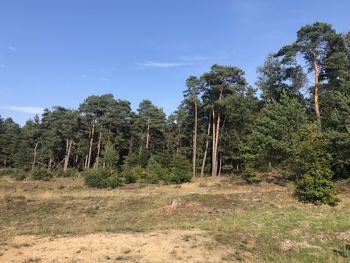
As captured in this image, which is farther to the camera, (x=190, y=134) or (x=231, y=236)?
(x=190, y=134)

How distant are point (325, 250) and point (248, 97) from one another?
41978mm

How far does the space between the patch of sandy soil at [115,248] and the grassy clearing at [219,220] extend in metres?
0.47

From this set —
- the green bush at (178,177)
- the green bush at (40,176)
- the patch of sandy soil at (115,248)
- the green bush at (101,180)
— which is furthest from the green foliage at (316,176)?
the green bush at (40,176)

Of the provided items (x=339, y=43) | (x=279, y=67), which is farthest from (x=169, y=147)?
(x=339, y=43)

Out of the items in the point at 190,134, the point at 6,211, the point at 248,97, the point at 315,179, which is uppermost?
the point at 248,97

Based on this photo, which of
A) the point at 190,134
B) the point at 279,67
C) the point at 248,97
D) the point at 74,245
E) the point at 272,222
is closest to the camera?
the point at 74,245

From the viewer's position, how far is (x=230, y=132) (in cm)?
5488

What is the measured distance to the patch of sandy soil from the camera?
394 inches

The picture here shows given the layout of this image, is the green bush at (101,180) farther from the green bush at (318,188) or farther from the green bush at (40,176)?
the green bush at (318,188)

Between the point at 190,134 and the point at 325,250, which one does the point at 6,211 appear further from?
the point at 190,134

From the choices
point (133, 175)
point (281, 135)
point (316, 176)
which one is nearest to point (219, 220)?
point (316, 176)

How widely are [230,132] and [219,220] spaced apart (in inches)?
1526

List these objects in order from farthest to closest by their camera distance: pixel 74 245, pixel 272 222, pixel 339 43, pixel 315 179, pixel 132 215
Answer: pixel 339 43 < pixel 315 179 < pixel 132 215 < pixel 272 222 < pixel 74 245

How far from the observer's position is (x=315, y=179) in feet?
68.6
